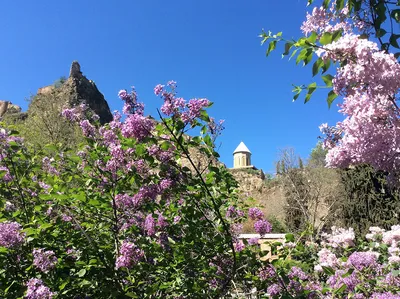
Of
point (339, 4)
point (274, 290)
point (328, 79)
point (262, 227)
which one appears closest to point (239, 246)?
point (262, 227)

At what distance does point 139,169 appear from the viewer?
7.89ft

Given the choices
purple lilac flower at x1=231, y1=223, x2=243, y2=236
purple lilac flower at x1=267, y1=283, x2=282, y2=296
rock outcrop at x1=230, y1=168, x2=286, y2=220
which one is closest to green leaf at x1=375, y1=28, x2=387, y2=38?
purple lilac flower at x1=267, y1=283, x2=282, y2=296

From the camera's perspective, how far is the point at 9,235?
209 cm

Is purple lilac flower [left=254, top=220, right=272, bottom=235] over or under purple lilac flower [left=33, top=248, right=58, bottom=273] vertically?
over

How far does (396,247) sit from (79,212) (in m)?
2.62

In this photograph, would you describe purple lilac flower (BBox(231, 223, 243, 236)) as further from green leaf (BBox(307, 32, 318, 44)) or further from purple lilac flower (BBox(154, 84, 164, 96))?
green leaf (BBox(307, 32, 318, 44))

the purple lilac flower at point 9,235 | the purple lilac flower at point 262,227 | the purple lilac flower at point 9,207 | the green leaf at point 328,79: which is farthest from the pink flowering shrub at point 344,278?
the purple lilac flower at point 9,207

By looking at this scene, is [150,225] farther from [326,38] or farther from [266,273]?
[326,38]

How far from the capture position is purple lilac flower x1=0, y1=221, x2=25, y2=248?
2.07m

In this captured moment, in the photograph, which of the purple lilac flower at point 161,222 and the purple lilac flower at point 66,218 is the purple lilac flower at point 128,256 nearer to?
the purple lilac flower at point 161,222

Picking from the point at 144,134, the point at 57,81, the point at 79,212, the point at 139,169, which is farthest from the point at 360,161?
the point at 57,81

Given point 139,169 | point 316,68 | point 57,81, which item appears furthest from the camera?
point 57,81

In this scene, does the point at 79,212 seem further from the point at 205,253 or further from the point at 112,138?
the point at 205,253

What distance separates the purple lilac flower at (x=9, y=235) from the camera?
207 centimetres
